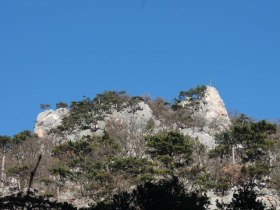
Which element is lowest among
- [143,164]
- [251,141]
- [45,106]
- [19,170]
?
[143,164]

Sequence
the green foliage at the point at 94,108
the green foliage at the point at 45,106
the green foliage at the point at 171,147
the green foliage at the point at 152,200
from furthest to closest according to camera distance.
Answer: the green foliage at the point at 45,106
the green foliage at the point at 94,108
the green foliage at the point at 171,147
the green foliage at the point at 152,200

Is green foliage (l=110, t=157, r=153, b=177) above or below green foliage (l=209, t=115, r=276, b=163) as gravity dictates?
below

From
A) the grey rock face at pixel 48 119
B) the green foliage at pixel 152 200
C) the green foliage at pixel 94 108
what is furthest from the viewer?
the grey rock face at pixel 48 119

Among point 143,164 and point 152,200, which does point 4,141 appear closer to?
point 143,164

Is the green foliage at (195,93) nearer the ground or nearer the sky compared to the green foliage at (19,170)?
nearer the sky

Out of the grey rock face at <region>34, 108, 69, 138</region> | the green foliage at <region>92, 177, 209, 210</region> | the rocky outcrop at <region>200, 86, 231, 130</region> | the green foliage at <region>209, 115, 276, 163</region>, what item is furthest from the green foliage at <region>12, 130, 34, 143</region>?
the green foliage at <region>92, 177, 209, 210</region>

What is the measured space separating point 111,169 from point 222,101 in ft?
140

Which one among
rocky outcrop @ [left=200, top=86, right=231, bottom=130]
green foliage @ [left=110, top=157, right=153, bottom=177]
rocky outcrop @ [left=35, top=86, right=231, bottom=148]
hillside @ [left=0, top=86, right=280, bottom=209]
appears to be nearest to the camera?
hillside @ [left=0, top=86, right=280, bottom=209]

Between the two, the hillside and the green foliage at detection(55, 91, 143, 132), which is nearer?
the hillside

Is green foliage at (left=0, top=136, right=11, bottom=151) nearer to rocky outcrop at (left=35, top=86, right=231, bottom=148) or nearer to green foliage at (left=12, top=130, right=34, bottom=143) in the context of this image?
green foliage at (left=12, top=130, right=34, bottom=143)

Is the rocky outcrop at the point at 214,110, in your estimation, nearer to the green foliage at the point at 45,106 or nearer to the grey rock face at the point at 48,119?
the grey rock face at the point at 48,119

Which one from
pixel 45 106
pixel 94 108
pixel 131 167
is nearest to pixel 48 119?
pixel 45 106

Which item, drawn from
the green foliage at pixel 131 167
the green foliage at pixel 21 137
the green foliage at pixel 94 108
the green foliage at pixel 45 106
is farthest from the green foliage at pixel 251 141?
the green foliage at pixel 45 106

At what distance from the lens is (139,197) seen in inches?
483
